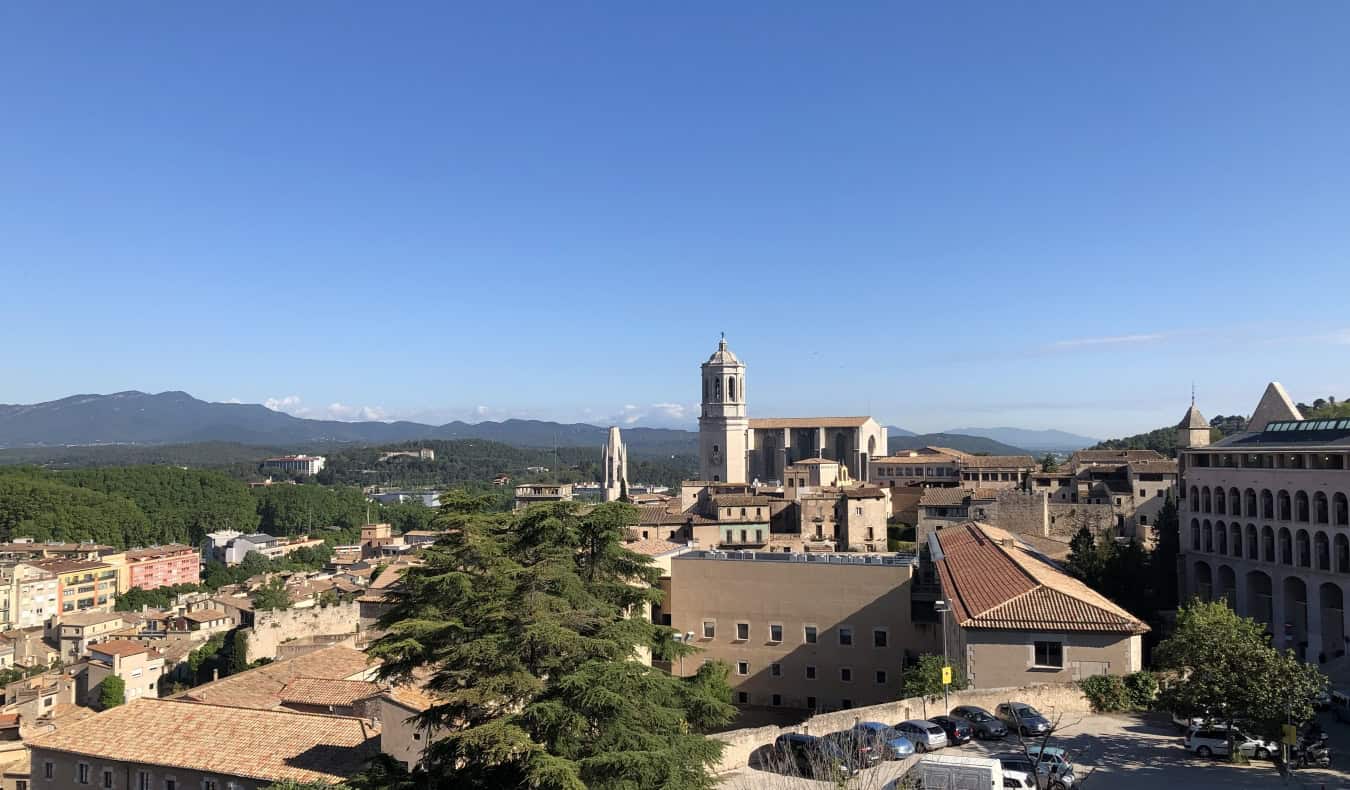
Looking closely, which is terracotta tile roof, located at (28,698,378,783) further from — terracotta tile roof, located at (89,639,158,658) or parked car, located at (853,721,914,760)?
terracotta tile roof, located at (89,639,158,658)

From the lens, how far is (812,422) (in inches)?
3652

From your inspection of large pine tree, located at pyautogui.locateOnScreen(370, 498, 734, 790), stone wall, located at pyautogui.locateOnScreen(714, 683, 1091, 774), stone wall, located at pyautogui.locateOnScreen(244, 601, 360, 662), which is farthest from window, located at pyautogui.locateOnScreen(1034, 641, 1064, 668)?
stone wall, located at pyautogui.locateOnScreen(244, 601, 360, 662)

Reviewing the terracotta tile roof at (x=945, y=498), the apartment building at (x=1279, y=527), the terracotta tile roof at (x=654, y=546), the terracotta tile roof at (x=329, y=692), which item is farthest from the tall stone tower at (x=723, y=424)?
the terracotta tile roof at (x=329, y=692)

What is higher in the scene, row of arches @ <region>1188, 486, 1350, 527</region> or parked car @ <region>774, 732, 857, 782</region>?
row of arches @ <region>1188, 486, 1350, 527</region>

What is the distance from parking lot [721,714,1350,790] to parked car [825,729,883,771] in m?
0.33

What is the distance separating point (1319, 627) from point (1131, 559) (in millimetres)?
9017

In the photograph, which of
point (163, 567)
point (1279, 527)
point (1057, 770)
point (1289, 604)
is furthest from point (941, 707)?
point (163, 567)

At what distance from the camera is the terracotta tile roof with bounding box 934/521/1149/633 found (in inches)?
894

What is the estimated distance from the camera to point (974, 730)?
781 inches

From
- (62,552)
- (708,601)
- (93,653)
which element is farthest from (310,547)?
(708,601)

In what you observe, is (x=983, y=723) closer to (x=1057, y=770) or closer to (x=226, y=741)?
(x=1057, y=770)

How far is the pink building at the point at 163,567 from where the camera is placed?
96994 mm

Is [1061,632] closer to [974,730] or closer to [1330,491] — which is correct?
[974,730]

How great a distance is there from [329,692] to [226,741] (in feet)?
15.2
